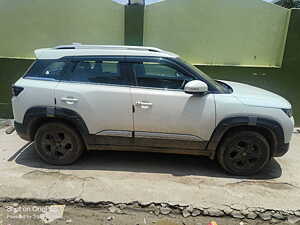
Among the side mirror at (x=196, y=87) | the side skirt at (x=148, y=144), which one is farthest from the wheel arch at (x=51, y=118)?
the side mirror at (x=196, y=87)

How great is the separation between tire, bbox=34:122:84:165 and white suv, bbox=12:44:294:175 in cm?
2

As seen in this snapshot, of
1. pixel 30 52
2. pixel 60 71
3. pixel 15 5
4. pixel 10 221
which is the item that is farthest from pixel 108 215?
pixel 15 5

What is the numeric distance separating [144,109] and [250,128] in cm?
149

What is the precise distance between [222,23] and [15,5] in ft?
15.0

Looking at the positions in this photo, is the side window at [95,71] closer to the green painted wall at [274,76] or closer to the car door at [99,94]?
the car door at [99,94]

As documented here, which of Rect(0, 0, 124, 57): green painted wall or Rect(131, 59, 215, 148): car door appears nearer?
Rect(131, 59, 215, 148): car door

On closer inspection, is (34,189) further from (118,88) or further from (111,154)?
(118,88)

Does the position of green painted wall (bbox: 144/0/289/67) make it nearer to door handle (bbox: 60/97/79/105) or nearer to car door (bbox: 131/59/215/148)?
car door (bbox: 131/59/215/148)

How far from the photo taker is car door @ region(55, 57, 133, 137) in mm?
3482

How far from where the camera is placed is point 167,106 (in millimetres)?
3430

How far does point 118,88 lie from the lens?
3506 mm

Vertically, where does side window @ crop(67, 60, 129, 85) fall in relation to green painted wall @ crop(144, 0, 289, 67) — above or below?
below

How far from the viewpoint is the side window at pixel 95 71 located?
358cm

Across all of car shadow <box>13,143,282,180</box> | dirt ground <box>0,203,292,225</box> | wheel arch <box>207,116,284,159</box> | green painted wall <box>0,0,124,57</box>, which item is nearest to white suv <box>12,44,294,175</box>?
wheel arch <box>207,116,284,159</box>
